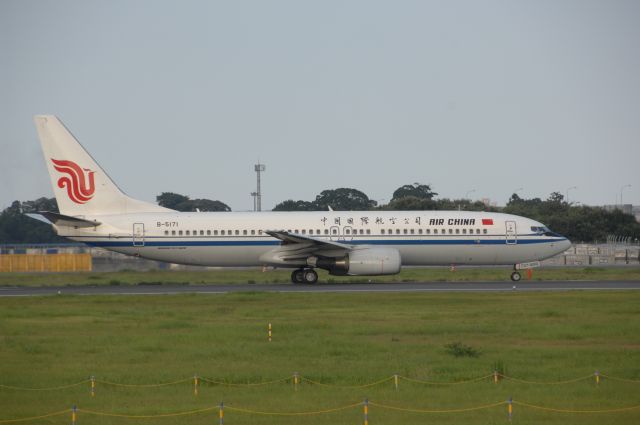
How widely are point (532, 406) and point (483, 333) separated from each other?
956cm

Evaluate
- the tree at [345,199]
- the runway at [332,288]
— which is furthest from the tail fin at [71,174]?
the tree at [345,199]

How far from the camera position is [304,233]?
46.8 m

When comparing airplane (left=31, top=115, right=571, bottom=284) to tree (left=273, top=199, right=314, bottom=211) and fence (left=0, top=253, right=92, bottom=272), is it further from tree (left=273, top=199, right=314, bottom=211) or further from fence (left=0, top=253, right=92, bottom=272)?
tree (left=273, top=199, right=314, bottom=211)

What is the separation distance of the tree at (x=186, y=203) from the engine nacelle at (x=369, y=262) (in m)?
91.6

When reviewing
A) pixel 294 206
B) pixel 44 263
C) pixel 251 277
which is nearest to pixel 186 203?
pixel 294 206

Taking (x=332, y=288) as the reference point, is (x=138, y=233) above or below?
above

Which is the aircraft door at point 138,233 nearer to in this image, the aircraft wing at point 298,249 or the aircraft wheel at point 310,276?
the aircraft wing at point 298,249

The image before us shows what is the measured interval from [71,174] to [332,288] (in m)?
14.8

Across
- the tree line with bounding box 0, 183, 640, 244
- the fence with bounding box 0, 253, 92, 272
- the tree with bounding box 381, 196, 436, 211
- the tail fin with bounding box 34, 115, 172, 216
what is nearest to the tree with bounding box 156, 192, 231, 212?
the tree line with bounding box 0, 183, 640, 244

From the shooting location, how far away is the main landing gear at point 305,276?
150 ft

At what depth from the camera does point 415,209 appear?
104 m

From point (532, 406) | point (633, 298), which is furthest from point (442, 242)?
point (532, 406)

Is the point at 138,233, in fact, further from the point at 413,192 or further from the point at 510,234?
the point at 413,192

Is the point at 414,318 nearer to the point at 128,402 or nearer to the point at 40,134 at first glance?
the point at 128,402
